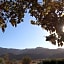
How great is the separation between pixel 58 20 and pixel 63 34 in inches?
22.6

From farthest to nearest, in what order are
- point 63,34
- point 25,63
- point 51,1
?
point 25,63 → point 51,1 → point 63,34

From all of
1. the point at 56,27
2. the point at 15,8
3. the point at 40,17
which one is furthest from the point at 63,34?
the point at 15,8

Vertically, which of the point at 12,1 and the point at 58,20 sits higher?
the point at 12,1

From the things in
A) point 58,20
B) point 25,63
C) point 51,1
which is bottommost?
point 25,63

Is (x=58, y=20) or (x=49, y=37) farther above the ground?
(x=58, y=20)

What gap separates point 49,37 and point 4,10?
1.99 metres

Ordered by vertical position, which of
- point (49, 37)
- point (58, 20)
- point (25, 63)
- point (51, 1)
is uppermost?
point (51, 1)

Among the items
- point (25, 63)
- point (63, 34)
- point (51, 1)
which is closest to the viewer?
point (63, 34)

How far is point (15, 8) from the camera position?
772 cm

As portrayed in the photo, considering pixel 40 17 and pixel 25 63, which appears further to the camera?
pixel 25 63

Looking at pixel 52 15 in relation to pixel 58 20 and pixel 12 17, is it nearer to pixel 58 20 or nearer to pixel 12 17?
pixel 58 20

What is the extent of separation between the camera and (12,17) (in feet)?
26.0

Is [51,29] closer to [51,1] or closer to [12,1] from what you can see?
[51,1]

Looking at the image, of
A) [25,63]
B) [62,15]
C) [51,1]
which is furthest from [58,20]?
[25,63]
